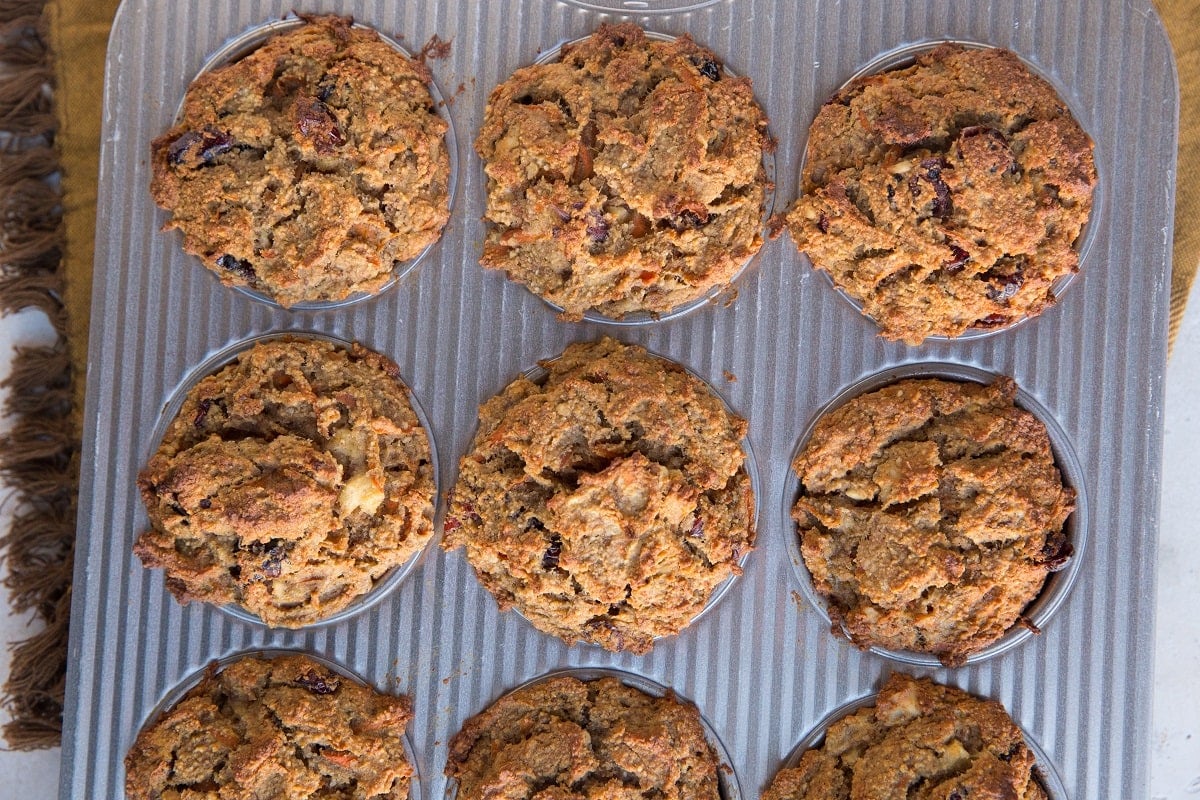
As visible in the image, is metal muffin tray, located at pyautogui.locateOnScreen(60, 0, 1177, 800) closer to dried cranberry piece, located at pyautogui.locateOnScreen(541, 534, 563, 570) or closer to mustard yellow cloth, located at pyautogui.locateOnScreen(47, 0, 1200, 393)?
dried cranberry piece, located at pyautogui.locateOnScreen(541, 534, 563, 570)

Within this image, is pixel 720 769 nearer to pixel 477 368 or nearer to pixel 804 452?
pixel 804 452

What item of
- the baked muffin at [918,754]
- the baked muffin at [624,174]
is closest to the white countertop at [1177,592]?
the baked muffin at [918,754]

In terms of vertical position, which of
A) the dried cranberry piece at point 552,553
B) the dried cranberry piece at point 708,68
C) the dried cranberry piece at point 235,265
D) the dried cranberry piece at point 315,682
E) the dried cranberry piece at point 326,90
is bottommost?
the dried cranberry piece at point 315,682

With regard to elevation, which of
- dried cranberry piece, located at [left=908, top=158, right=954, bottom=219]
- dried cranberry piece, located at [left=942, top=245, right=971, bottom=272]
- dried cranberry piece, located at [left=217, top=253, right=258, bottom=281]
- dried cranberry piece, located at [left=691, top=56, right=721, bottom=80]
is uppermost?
dried cranberry piece, located at [left=691, top=56, right=721, bottom=80]

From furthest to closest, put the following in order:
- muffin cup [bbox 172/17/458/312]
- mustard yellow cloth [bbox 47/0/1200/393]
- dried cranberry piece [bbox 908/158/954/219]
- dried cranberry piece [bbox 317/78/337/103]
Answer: mustard yellow cloth [bbox 47/0/1200/393], muffin cup [bbox 172/17/458/312], dried cranberry piece [bbox 317/78/337/103], dried cranberry piece [bbox 908/158/954/219]

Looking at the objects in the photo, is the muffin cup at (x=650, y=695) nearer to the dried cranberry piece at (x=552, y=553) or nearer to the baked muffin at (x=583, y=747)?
the baked muffin at (x=583, y=747)

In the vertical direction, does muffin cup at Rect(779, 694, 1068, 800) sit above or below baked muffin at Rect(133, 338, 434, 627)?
below

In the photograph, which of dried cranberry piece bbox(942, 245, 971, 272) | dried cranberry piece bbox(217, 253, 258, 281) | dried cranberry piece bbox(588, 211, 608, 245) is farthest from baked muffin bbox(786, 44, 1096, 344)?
dried cranberry piece bbox(217, 253, 258, 281)
